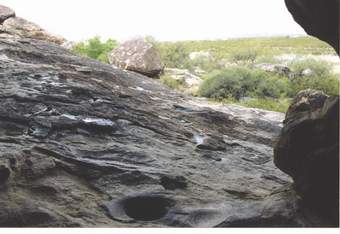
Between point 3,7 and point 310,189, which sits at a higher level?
point 3,7

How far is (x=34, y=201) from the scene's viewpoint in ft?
21.7

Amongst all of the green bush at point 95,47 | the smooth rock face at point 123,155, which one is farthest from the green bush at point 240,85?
the smooth rock face at point 123,155

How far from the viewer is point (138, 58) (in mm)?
30672

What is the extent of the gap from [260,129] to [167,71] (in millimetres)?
22095

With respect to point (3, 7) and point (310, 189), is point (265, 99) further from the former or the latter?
point (310, 189)

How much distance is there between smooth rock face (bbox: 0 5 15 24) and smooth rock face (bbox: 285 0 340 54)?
2293 cm

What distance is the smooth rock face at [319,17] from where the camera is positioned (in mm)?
5980

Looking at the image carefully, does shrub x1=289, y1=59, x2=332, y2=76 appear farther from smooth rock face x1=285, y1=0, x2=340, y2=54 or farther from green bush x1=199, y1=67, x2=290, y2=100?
smooth rock face x1=285, y1=0, x2=340, y2=54

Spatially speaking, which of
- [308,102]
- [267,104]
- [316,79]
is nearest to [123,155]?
[308,102]

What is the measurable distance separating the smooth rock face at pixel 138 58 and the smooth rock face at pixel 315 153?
79.9 feet

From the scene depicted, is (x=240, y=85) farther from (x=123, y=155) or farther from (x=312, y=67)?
(x=123, y=155)

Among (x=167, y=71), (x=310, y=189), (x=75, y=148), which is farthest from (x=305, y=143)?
(x=167, y=71)

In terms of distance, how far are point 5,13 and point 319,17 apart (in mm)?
24020

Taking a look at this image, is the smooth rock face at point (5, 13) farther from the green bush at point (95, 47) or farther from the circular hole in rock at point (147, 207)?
the circular hole in rock at point (147, 207)
